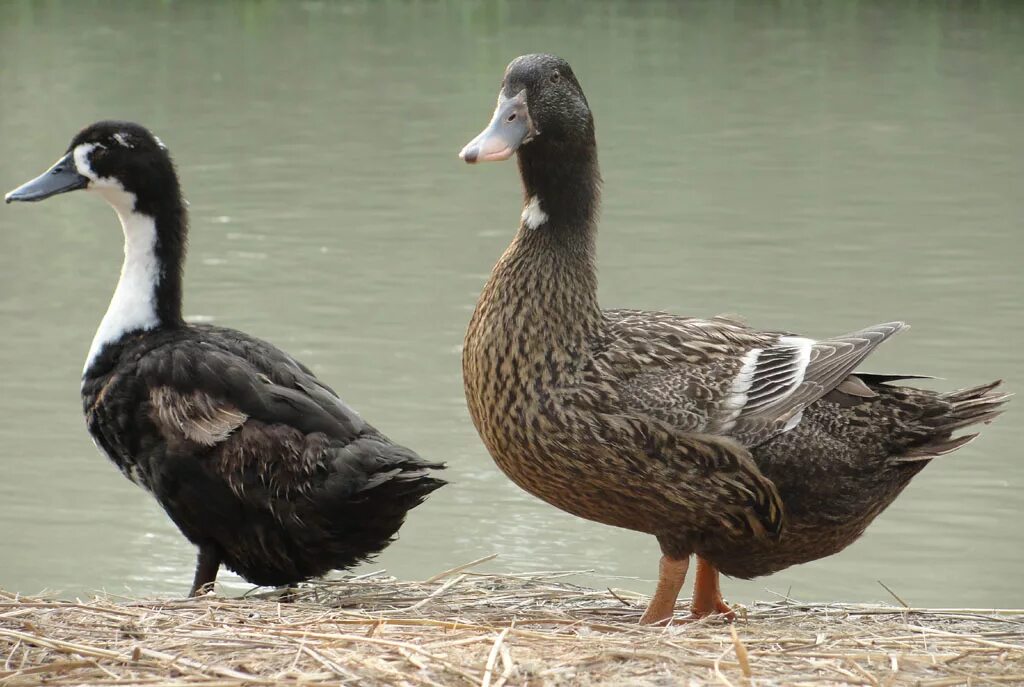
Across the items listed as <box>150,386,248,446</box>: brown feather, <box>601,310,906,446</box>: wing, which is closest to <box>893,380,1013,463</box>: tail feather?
<box>601,310,906,446</box>: wing

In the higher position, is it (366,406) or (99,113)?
(99,113)

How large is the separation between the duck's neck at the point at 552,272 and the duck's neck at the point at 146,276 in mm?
1436

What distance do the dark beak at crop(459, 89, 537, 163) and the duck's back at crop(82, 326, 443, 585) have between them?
3.39ft

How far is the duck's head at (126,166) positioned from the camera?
237 inches

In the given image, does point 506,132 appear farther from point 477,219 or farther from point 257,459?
point 477,219

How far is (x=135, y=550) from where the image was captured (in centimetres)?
690

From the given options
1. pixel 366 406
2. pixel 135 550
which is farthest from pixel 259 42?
pixel 135 550

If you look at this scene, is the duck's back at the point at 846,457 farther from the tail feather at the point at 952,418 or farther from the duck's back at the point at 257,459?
the duck's back at the point at 257,459

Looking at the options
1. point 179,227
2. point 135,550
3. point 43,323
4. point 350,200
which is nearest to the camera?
point 179,227

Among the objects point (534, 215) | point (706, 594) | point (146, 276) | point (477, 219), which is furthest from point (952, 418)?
point (477, 219)

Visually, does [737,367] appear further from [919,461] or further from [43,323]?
[43,323]

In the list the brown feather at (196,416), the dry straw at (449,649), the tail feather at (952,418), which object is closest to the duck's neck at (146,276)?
the brown feather at (196,416)

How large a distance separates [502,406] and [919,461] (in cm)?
128

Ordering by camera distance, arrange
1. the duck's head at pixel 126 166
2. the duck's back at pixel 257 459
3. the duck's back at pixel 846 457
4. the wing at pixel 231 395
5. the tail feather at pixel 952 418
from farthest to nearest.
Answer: the duck's head at pixel 126 166 → the wing at pixel 231 395 → the duck's back at pixel 257 459 → the tail feather at pixel 952 418 → the duck's back at pixel 846 457
